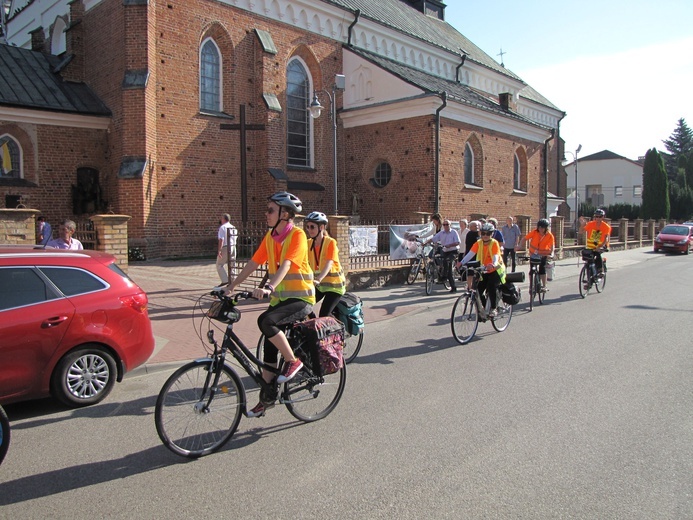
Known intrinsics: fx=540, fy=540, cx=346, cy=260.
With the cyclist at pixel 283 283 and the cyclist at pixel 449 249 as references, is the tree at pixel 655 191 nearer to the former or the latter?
the cyclist at pixel 449 249

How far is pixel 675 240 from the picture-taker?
29.3 metres

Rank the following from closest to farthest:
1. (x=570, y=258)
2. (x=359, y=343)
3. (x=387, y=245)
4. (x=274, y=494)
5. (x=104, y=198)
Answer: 1. (x=274, y=494)
2. (x=359, y=343)
3. (x=387, y=245)
4. (x=104, y=198)
5. (x=570, y=258)

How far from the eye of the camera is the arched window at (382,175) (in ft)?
76.3

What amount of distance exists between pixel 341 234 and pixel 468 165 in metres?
13.4

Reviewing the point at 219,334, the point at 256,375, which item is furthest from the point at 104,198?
the point at 256,375

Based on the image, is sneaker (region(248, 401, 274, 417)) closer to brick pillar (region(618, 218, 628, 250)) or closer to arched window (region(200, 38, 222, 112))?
arched window (region(200, 38, 222, 112))

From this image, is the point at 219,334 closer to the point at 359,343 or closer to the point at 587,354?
the point at 359,343

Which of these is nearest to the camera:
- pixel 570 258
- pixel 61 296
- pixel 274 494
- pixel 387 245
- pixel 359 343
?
pixel 274 494

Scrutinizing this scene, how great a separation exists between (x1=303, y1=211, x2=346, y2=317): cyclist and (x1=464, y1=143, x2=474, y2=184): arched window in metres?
19.1

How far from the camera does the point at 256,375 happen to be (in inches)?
179

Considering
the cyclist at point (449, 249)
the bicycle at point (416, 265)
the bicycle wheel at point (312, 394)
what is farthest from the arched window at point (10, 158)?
the bicycle wheel at point (312, 394)

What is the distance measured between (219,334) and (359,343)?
241cm

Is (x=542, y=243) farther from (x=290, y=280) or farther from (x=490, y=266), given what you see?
(x=290, y=280)

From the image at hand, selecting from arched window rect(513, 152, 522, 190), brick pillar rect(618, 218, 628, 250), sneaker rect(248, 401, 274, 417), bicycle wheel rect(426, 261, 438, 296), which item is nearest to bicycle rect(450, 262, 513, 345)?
sneaker rect(248, 401, 274, 417)
